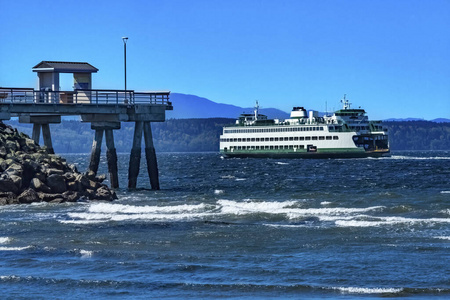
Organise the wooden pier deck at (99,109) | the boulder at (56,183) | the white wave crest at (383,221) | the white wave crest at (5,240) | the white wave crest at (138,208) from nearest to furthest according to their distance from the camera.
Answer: the white wave crest at (5,240) → the white wave crest at (383,221) → the white wave crest at (138,208) → the boulder at (56,183) → the wooden pier deck at (99,109)

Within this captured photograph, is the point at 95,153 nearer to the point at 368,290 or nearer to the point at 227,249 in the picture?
the point at 227,249

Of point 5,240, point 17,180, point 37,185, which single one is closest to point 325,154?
point 37,185

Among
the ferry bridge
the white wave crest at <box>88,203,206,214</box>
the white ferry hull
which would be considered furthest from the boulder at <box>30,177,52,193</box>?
the white ferry hull

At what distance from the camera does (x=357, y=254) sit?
74.8 feet

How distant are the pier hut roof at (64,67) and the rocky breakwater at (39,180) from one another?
23.0 ft

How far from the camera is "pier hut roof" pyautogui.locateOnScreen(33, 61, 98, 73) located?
4719 centimetres

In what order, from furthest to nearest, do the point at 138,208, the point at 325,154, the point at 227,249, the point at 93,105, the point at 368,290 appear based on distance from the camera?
the point at 325,154 → the point at 93,105 → the point at 138,208 → the point at 227,249 → the point at 368,290

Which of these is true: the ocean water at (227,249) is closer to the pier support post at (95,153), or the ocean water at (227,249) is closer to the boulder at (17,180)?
the boulder at (17,180)

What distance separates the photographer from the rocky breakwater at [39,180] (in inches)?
1463

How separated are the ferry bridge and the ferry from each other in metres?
84.4

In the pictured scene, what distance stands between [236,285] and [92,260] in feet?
17.0

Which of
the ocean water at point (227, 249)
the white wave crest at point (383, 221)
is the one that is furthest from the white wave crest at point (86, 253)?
the white wave crest at point (383, 221)

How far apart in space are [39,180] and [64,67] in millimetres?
11092

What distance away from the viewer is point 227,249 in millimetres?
24188
